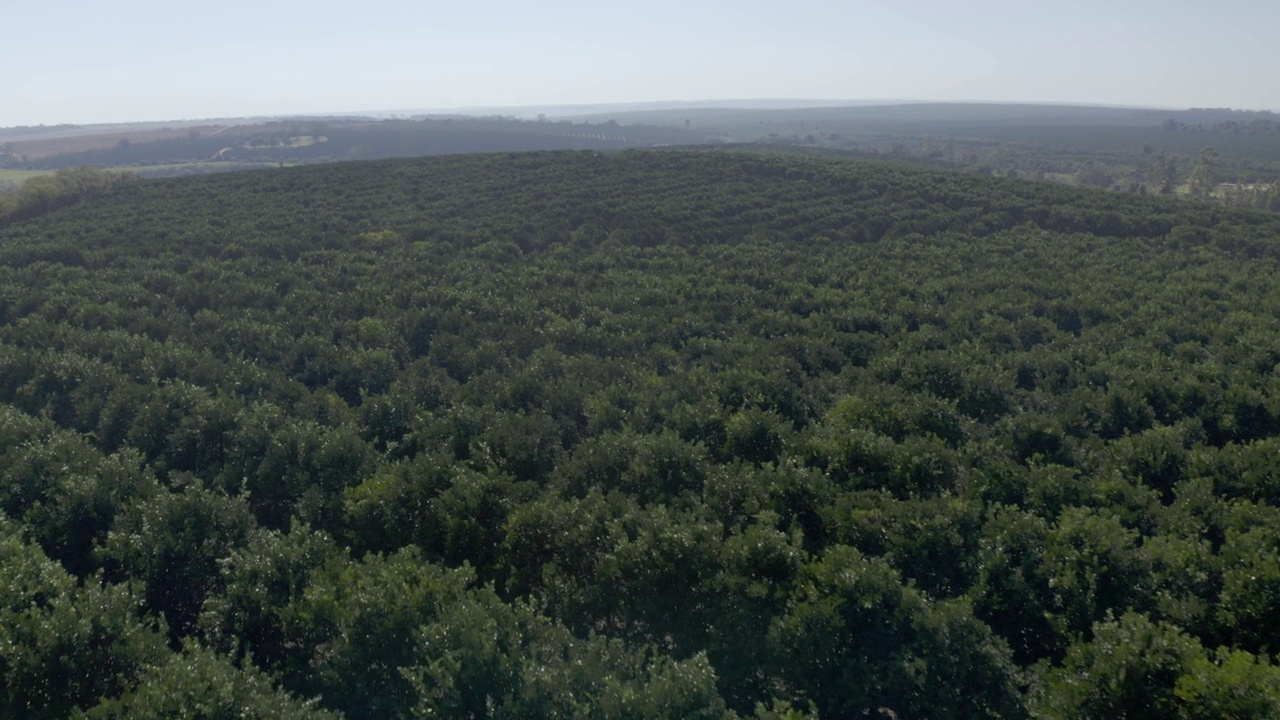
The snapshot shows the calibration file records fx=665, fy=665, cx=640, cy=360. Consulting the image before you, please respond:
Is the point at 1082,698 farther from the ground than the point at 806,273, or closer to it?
closer to it

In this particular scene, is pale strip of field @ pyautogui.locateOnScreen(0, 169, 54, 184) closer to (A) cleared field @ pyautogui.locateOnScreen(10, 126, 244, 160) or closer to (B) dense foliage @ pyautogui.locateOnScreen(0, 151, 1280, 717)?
(A) cleared field @ pyautogui.locateOnScreen(10, 126, 244, 160)

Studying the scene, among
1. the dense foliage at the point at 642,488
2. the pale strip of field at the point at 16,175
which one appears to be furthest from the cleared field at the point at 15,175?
the dense foliage at the point at 642,488

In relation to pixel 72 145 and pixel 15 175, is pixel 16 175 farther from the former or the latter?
pixel 72 145

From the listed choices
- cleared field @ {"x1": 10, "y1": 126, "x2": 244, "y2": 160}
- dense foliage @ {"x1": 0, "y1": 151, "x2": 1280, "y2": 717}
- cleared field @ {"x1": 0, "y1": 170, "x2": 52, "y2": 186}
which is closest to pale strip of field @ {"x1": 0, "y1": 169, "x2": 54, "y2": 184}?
cleared field @ {"x1": 0, "y1": 170, "x2": 52, "y2": 186}

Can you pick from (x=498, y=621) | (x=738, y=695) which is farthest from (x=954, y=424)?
(x=498, y=621)

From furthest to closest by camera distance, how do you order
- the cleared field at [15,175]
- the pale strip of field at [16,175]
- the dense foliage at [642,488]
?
the pale strip of field at [16,175] → the cleared field at [15,175] → the dense foliage at [642,488]

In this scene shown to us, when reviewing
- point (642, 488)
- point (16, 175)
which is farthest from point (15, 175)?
point (642, 488)

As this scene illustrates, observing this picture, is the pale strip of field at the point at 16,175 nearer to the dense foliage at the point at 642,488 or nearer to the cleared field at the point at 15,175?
the cleared field at the point at 15,175

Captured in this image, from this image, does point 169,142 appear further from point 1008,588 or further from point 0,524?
point 1008,588
